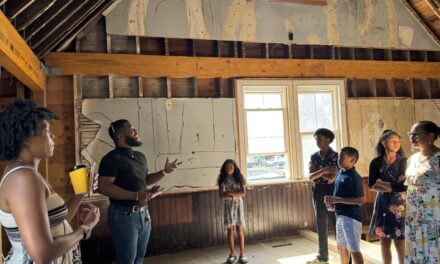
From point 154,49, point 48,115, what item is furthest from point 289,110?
point 48,115

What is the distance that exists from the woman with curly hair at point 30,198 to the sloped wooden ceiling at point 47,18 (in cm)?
→ 124

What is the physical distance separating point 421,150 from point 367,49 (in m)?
3.61

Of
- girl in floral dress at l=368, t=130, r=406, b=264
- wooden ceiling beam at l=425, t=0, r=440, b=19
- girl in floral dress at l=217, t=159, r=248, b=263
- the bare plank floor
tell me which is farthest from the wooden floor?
wooden ceiling beam at l=425, t=0, r=440, b=19

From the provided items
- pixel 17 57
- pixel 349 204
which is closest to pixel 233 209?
pixel 349 204

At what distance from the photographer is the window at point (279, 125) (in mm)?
5090

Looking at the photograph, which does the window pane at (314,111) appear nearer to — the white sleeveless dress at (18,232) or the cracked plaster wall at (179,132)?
the cracked plaster wall at (179,132)

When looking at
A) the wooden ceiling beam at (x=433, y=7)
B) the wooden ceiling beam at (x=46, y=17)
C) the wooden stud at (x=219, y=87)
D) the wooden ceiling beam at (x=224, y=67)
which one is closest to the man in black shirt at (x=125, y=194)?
the wooden ceiling beam at (x=46, y=17)

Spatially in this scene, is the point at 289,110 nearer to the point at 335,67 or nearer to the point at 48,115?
the point at 335,67

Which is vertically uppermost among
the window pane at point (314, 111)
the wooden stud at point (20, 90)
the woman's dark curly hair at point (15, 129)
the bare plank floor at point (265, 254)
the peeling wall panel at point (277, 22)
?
the peeling wall panel at point (277, 22)

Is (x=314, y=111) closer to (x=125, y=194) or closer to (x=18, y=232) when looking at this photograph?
(x=125, y=194)

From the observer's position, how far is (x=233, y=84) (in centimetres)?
500

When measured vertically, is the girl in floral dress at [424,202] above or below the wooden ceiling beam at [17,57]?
below

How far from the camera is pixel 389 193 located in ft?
9.68

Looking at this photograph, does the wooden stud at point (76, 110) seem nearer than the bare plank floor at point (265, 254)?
No
